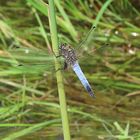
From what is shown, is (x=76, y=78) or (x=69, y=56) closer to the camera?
(x=69, y=56)

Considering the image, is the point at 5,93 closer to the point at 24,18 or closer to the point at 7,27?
the point at 7,27

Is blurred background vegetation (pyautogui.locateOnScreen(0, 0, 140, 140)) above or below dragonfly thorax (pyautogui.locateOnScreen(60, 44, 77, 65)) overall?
above

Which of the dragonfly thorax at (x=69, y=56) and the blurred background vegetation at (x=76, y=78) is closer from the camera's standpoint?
the dragonfly thorax at (x=69, y=56)

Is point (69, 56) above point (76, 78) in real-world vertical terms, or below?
below

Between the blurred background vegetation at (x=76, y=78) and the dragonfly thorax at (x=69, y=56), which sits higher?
the blurred background vegetation at (x=76, y=78)

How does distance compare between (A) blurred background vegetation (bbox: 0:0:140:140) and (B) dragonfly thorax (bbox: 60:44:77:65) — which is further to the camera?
(A) blurred background vegetation (bbox: 0:0:140:140)

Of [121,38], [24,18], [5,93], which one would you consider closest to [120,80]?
[121,38]

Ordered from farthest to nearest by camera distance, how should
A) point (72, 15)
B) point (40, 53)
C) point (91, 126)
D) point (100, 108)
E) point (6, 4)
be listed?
point (6, 4) < point (72, 15) < point (100, 108) < point (91, 126) < point (40, 53)

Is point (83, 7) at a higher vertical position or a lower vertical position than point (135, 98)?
higher
